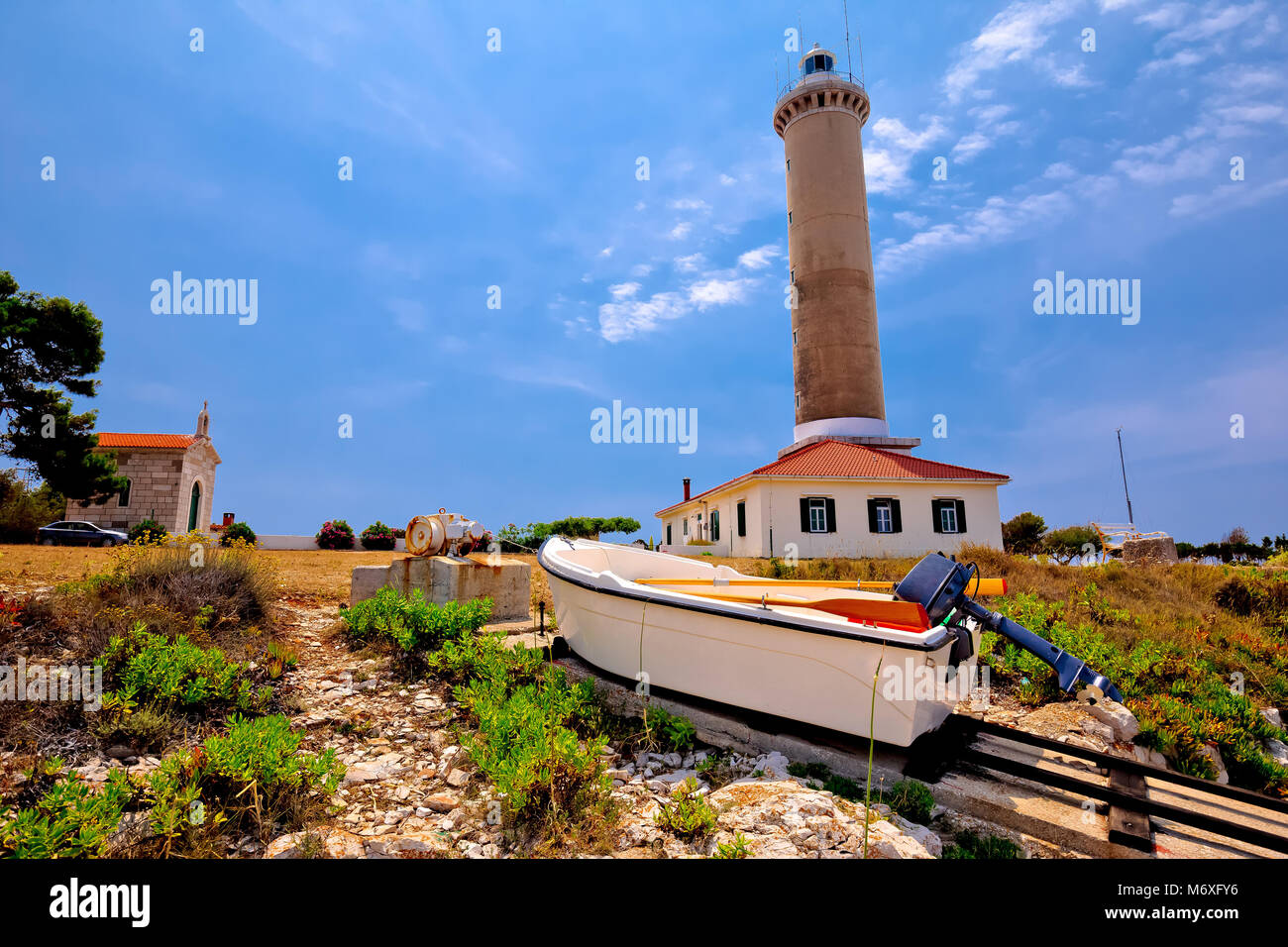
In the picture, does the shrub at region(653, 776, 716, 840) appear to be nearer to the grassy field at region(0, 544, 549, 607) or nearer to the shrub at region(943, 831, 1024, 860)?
the shrub at region(943, 831, 1024, 860)

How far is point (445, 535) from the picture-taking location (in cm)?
1024

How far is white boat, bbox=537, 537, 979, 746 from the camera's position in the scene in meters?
4.63

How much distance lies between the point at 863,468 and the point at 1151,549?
925 centimetres

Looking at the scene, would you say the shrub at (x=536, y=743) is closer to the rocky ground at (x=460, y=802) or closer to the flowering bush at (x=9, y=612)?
the rocky ground at (x=460, y=802)

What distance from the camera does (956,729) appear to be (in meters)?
5.64

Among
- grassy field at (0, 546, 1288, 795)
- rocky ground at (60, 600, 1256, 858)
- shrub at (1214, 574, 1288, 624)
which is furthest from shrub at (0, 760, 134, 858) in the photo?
shrub at (1214, 574, 1288, 624)

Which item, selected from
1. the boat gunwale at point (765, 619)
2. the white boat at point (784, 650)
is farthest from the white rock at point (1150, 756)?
the boat gunwale at point (765, 619)

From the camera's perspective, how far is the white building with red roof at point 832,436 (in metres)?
23.3

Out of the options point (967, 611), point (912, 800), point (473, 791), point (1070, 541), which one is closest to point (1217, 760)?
point (967, 611)

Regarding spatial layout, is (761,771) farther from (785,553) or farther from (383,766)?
(785,553)

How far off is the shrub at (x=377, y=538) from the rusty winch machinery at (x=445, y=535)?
2227 cm

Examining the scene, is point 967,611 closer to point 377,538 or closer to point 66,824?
point 66,824
